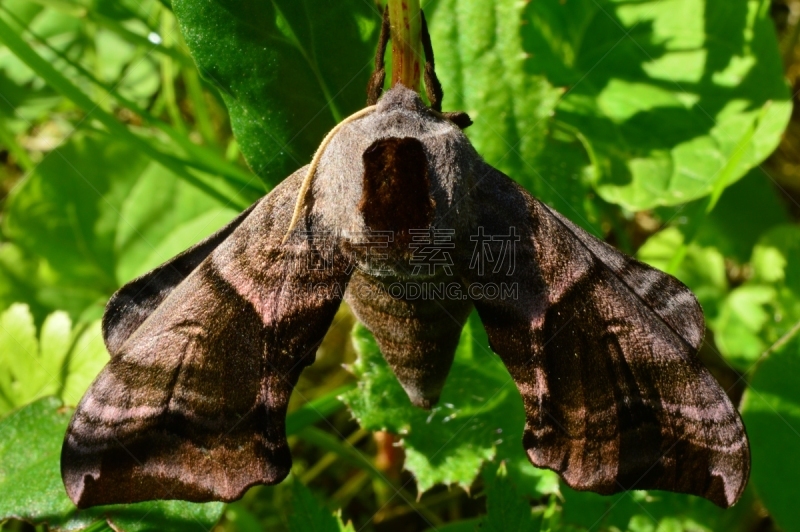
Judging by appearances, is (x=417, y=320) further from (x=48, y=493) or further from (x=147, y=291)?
(x=48, y=493)

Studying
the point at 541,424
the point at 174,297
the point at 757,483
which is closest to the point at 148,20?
the point at 174,297

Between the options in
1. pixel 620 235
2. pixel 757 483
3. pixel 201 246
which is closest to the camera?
pixel 201 246

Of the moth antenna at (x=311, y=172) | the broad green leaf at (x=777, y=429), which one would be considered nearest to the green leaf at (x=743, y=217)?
the broad green leaf at (x=777, y=429)

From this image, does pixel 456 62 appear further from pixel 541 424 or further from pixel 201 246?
pixel 541 424

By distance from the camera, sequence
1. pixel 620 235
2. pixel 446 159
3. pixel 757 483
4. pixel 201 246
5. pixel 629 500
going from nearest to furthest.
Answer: pixel 446 159 < pixel 201 246 < pixel 629 500 < pixel 757 483 < pixel 620 235

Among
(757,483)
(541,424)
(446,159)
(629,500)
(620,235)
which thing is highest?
(446,159)

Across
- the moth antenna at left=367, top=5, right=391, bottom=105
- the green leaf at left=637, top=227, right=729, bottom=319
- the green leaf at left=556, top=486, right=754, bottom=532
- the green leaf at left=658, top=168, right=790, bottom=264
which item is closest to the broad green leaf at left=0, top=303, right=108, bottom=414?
the moth antenna at left=367, top=5, right=391, bottom=105
